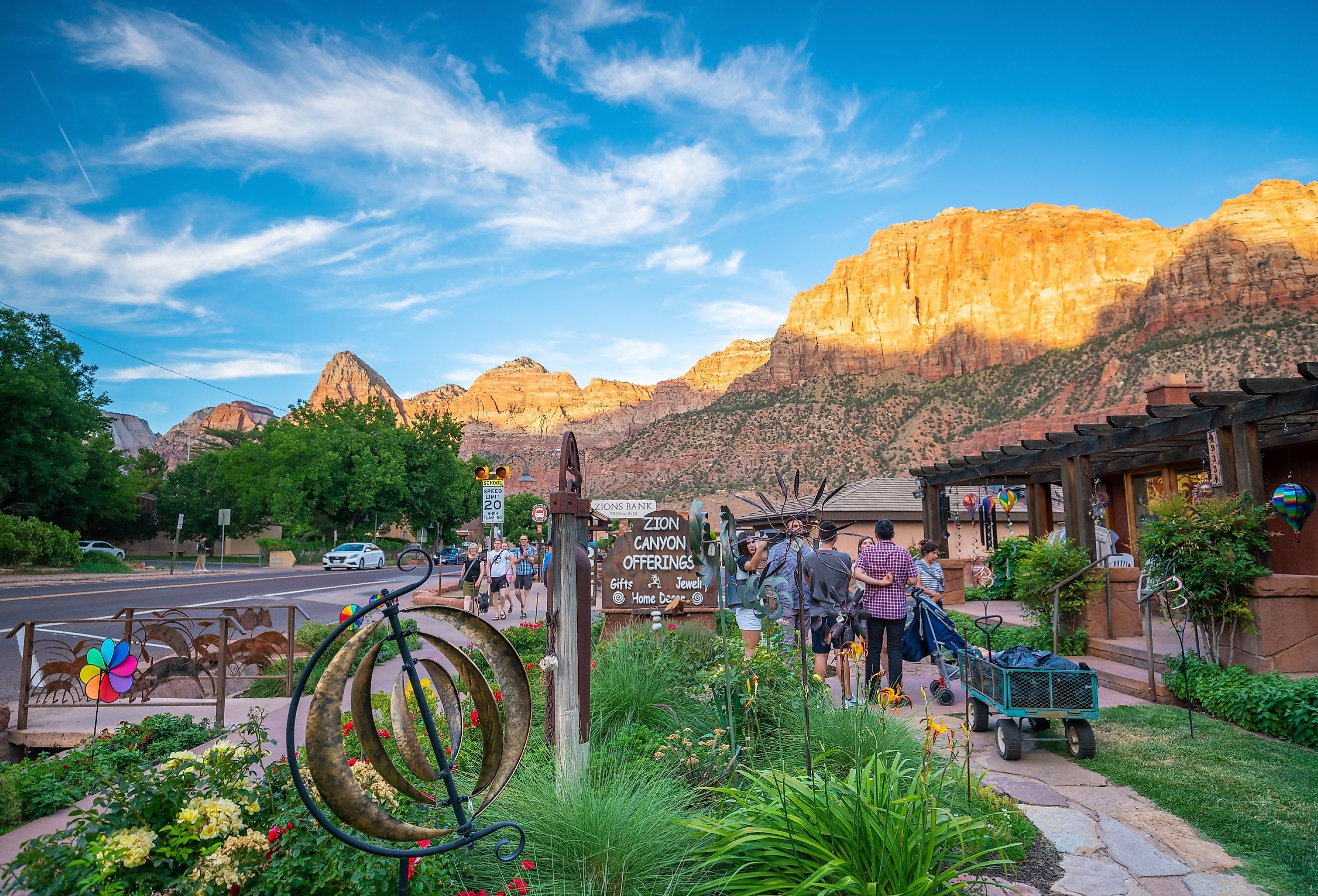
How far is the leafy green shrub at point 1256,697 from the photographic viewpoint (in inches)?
234

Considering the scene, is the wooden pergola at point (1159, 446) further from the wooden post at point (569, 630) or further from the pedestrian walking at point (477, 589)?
the pedestrian walking at point (477, 589)

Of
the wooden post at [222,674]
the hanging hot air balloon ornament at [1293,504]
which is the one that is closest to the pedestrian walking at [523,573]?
the wooden post at [222,674]

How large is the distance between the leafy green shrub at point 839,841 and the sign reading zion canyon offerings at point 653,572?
6.81m

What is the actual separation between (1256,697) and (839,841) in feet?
18.4

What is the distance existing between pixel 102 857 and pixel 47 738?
5941 mm

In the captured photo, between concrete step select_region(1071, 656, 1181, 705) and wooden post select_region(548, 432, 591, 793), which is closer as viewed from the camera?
wooden post select_region(548, 432, 591, 793)

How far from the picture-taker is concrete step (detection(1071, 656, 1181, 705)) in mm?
7742

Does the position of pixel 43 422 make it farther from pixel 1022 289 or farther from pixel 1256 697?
pixel 1022 289

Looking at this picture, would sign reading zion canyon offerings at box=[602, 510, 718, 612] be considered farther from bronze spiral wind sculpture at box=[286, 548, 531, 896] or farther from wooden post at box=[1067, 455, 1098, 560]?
bronze spiral wind sculpture at box=[286, 548, 531, 896]

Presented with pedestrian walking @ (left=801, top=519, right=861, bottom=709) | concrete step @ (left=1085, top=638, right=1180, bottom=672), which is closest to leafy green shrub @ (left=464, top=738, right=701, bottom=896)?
pedestrian walking @ (left=801, top=519, right=861, bottom=709)

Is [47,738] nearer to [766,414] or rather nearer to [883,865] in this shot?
[883,865]

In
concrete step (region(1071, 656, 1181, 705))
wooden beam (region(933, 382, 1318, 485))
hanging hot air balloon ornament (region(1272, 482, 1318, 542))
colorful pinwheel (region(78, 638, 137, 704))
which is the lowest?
concrete step (region(1071, 656, 1181, 705))

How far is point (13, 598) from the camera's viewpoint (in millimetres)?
17062

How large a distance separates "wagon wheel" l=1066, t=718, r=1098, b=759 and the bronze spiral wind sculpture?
16.0ft
